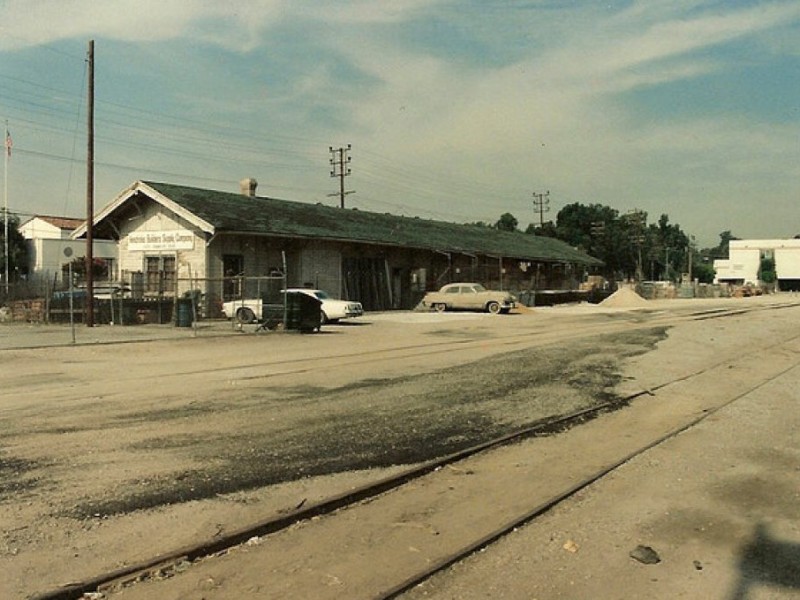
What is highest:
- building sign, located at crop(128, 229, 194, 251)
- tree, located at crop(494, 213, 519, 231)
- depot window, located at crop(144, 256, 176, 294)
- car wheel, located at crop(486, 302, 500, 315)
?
tree, located at crop(494, 213, 519, 231)

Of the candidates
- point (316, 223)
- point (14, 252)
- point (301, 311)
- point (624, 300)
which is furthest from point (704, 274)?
point (301, 311)

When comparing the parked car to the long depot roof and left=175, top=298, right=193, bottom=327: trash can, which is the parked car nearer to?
the long depot roof

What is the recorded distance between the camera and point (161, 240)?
32.9 meters

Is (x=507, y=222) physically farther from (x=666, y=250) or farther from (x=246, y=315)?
(x=246, y=315)

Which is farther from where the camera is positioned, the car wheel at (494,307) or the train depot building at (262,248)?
the car wheel at (494,307)

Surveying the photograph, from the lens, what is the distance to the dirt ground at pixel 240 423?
5.04m

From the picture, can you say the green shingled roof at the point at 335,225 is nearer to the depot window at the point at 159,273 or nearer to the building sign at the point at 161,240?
the building sign at the point at 161,240

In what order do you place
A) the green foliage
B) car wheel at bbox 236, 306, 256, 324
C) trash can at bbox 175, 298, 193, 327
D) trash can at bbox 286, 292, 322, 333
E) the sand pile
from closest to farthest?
1. trash can at bbox 286, 292, 322, 333
2. trash can at bbox 175, 298, 193, 327
3. car wheel at bbox 236, 306, 256, 324
4. the sand pile
5. the green foliage

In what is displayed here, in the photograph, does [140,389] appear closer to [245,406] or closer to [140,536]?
[245,406]

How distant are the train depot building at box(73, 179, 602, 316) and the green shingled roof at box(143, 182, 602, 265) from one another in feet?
0.33

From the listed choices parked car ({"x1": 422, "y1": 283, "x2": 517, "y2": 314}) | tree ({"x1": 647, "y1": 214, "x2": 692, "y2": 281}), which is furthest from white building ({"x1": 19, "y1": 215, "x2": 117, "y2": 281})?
tree ({"x1": 647, "y1": 214, "x2": 692, "y2": 281})

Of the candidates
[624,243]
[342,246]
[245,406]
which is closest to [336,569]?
[245,406]

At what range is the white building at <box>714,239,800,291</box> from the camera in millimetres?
130125

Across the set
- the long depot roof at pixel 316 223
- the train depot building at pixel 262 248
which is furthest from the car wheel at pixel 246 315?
the long depot roof at pixel 316 223
